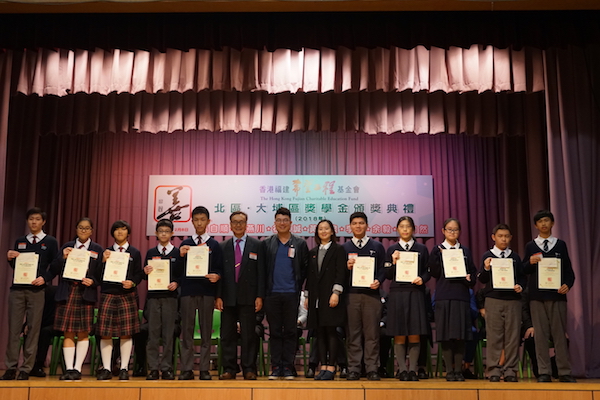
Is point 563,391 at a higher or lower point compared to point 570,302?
lower

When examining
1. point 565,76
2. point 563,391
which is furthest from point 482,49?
point 563,391

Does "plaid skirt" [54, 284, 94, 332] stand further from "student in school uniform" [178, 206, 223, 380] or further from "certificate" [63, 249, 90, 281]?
"student in school uniform" [178, 206, 223, 380]

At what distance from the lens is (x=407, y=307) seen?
5.57 metres

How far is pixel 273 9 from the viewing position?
6395 mm

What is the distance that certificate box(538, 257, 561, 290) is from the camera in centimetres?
548

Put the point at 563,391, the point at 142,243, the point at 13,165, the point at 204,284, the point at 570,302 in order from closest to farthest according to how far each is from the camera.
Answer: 1. the point at 563,391
2. the point at 204,284
3. the point at 570,302
4. the point at 13,165
5. the point at 142,243

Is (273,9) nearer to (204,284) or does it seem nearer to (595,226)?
(204,284)

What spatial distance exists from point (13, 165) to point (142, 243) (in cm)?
218

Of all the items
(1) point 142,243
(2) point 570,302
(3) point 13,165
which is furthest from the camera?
(1) point 142,243

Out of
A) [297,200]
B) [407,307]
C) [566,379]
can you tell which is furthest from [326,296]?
[297,200]

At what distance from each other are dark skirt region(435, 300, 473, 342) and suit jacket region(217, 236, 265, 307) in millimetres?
1605

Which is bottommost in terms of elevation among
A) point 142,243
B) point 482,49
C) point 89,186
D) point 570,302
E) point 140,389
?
point 140,389

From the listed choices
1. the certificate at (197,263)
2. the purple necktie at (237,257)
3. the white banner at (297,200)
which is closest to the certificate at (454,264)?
the purple necktie at (237,257)

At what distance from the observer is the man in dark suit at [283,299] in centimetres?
565
